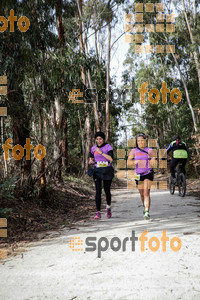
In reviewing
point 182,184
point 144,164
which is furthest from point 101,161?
point 182,184

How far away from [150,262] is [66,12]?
13466 millimetres

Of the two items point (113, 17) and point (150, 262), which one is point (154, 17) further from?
point (150, 262)

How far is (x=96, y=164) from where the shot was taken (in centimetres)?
660

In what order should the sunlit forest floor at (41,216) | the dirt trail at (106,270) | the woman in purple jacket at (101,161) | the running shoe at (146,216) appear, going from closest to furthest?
the dirt trail at (106,270) → the sunlit forest floor at (41,216) → the running shoe at (146,216) → the woman in purple jacket at (101,161)

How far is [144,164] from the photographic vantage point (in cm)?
615

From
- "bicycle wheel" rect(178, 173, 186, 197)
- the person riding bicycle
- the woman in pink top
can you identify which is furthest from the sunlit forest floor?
the person riding bicycle

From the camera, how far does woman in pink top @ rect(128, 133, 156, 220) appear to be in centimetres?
609

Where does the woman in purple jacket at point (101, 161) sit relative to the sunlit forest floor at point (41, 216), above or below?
above

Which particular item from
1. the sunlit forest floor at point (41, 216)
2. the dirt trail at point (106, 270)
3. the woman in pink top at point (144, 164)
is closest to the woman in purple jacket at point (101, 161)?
the woman in pink top at point (144, 164)

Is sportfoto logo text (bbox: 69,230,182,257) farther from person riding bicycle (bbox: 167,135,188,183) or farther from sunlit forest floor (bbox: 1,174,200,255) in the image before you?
person riding bicycle (bbox: 167,135,188,183)

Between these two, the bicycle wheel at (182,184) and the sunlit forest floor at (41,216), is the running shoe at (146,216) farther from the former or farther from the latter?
the bicycle wheel at (182,184)

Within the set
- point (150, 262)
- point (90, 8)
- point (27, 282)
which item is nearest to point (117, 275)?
point (150, 262)

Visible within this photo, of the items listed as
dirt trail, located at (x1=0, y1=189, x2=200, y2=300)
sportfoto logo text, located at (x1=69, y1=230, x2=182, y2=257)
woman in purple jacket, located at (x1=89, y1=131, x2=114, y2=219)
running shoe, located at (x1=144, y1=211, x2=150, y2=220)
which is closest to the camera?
dirt trail, located at (x1=0, y1=189, x2=200, y2=300)

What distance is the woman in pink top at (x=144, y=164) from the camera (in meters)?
6.09
